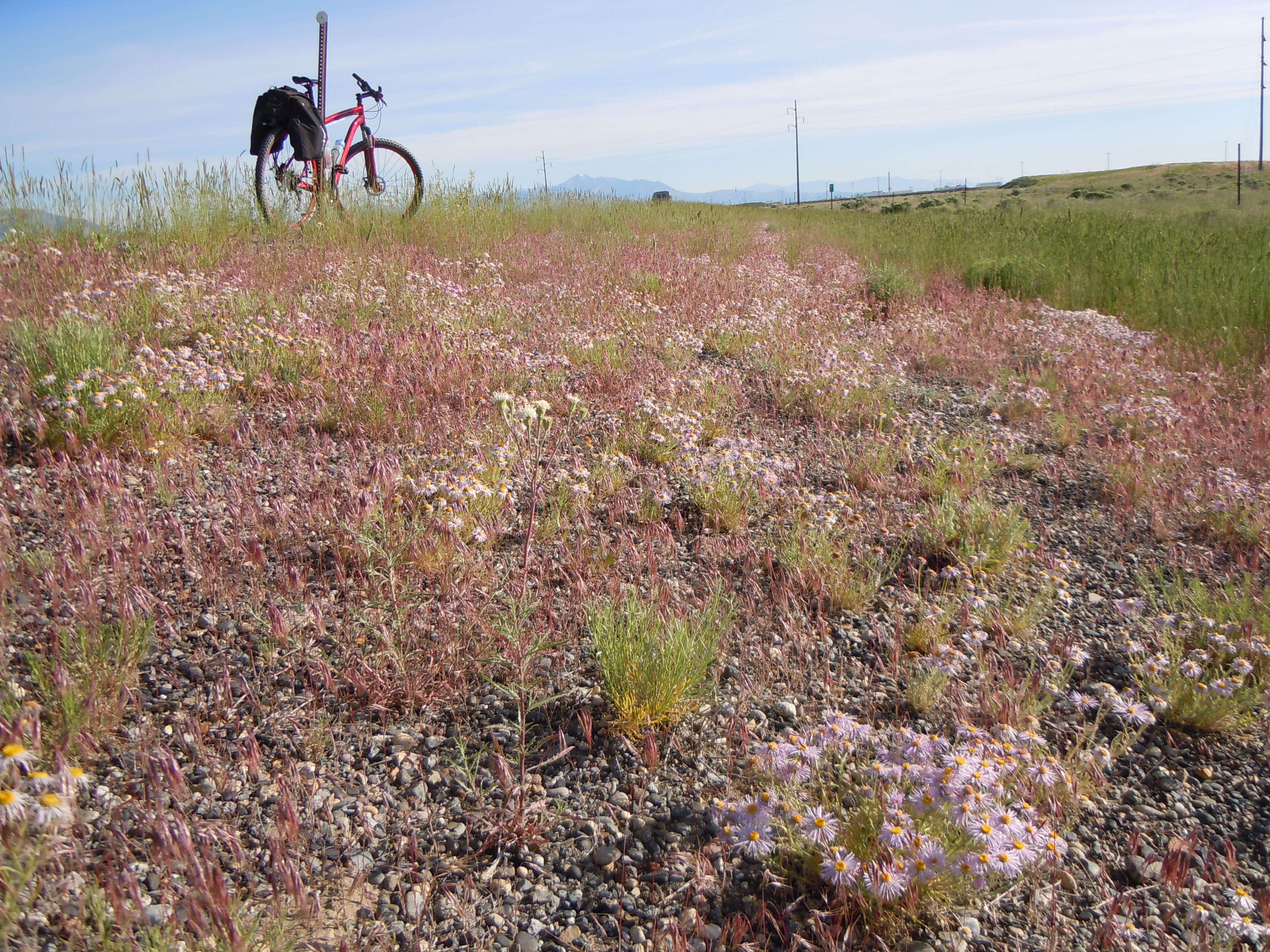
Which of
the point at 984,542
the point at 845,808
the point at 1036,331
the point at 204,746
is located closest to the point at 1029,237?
the point at 1036,331

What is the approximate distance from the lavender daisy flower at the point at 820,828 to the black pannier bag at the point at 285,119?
8.80 m

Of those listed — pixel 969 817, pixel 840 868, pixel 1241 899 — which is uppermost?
pixel 969 817

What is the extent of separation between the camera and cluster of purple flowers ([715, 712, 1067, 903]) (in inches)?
68.3

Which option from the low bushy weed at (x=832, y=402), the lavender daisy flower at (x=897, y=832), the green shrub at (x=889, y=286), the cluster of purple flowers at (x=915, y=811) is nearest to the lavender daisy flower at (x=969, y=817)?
the cluster of purple flowers at (x=915, y=811)

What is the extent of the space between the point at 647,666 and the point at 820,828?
76 cm

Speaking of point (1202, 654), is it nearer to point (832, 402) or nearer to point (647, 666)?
point (647, 666)

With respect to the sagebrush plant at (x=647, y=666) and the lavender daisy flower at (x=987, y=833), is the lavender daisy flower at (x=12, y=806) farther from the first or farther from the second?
the lavender daisy flower at (x=987, y=833)

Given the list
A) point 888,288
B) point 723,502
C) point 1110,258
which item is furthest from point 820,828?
point 1110,258

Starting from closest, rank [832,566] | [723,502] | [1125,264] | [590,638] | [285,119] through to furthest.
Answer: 1. [590,638]
2. [832,566]
3. [723,502]
4. [285,119]
5. [1125,264]

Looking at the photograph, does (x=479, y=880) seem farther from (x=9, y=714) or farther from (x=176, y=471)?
(x=176, y=471)

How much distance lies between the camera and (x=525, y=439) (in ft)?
13.6

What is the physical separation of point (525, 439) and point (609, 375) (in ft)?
4.50

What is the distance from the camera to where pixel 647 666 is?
2359 millimetres

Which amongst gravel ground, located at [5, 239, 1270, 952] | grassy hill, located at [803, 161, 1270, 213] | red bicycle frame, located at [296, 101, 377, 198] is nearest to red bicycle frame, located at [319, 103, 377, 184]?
red bicycle frame, located at [296, 101, 377, 198]
